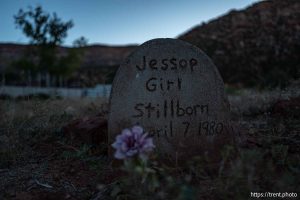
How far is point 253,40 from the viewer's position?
23.0 metres

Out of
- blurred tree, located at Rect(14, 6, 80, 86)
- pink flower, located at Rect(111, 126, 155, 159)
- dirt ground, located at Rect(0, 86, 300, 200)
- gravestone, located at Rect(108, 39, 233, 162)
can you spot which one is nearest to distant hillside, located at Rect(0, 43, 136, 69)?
blurred tree, located at Rect(14, 6, 80, 86)

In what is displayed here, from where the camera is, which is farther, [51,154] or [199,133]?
[51,154]

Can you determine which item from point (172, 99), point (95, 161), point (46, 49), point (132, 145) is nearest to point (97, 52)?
point (46, 49)

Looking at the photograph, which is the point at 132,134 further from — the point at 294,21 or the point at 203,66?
the point at 294,21

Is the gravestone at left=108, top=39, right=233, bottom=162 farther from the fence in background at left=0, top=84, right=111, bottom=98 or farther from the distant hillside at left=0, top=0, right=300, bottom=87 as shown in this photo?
the distant hillside at left=0, top=0, right=300, bottom=87

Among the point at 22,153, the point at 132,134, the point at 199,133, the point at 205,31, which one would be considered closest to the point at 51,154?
the point at 22,153

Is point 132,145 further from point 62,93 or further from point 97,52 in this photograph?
point 97,52

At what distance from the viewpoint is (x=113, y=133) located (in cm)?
329

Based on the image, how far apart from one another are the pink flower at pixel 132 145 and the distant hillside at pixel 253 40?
17.4 meters

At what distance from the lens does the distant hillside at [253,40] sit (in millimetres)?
20625

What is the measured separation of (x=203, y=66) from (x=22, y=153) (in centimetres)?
181

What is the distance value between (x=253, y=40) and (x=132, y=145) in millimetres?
22072

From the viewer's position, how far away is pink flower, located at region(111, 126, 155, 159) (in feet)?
6.31

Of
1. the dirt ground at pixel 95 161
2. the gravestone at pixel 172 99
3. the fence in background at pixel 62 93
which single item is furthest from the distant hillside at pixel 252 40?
the gravestone at pixel 172 99
